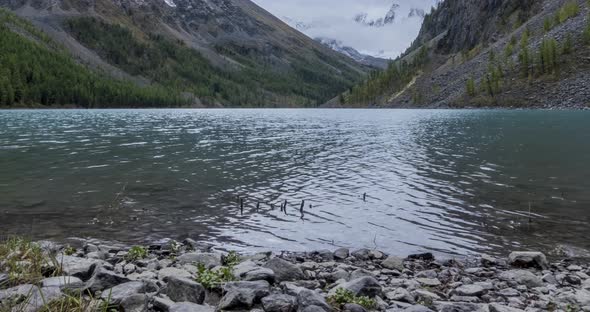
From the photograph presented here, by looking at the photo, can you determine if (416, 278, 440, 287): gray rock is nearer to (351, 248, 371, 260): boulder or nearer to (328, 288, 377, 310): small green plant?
(351, 248, 371, 260): boulder

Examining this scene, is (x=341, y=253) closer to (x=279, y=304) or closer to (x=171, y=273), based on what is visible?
(x=171, y=273)

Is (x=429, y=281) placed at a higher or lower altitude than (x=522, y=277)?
lower

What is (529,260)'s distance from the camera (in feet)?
45.4

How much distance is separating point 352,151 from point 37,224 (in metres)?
31.2

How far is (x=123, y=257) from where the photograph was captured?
13.8m

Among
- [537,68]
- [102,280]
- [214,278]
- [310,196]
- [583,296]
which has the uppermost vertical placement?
[537,68]

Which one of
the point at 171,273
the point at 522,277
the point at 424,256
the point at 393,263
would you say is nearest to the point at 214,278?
the point at 171,273

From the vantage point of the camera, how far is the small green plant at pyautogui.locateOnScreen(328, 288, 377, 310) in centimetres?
950

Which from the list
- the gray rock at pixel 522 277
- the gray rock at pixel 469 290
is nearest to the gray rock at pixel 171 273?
the gray rock at pixel 469 290

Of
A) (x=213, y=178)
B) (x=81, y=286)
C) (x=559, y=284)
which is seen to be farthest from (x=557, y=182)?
(x=81, y=286)

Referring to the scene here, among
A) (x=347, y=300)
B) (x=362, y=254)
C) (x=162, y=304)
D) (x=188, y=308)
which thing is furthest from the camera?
(x=362, y=254)

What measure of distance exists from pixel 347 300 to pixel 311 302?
1104 millimetres

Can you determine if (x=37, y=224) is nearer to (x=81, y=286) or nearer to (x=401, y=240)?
(x=81, y=286)

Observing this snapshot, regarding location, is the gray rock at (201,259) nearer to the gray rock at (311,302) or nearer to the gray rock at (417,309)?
the gray rock at (311,302)
